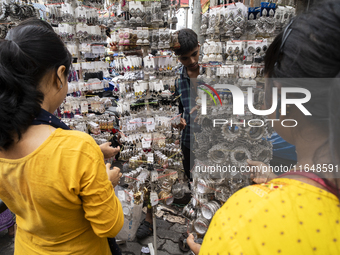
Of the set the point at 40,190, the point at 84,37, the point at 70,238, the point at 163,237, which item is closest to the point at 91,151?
the point at 40,190

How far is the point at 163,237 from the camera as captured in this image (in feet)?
8.02

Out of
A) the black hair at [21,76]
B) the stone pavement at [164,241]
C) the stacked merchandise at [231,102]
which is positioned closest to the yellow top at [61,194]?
the black hair at [21,76]

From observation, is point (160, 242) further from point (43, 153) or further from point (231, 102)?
point (43, 153)

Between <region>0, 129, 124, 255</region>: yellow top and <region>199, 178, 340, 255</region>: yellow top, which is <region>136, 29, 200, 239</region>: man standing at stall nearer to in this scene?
<region>0, 129, 124, 255</region>: yellow top

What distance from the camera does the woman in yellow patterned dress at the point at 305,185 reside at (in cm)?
44

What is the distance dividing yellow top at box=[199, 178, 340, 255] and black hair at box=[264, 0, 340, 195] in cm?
11

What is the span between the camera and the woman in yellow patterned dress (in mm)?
439

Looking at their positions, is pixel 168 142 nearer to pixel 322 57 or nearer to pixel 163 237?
pixel 163 237

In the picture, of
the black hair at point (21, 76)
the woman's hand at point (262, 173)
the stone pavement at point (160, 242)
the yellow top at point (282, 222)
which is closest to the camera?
the yellow top at point (282, 222)

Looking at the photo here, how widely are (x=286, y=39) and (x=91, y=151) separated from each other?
2.36 ft

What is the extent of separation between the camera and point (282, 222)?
46cm

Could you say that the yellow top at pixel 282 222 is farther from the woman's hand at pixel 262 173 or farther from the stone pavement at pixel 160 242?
the stone pavement at pixel 160 242

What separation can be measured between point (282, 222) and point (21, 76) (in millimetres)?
881

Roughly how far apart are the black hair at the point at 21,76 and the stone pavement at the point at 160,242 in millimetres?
2035
